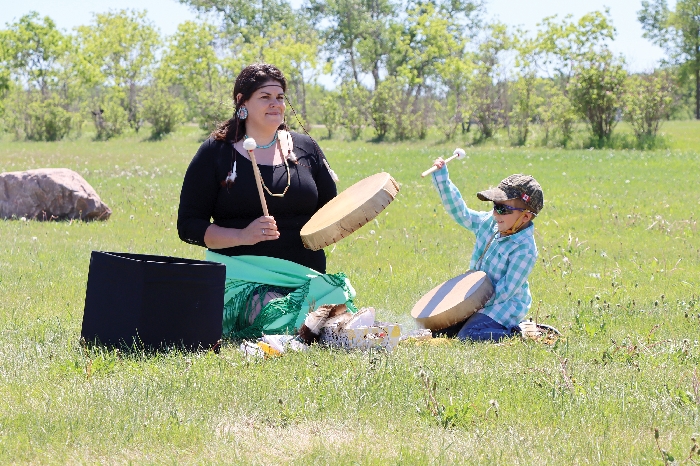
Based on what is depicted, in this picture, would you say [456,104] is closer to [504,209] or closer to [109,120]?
[109,120]

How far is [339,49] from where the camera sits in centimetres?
5138

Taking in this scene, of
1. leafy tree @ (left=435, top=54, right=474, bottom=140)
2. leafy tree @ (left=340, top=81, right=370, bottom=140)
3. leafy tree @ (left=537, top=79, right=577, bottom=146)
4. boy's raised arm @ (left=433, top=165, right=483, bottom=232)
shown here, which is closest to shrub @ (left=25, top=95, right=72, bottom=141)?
leafy tree @ (left=340, top=81, right=370, bottom=140)

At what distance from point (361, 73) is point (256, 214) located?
1834 inches

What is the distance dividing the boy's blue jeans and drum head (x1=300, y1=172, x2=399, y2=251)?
0.85m

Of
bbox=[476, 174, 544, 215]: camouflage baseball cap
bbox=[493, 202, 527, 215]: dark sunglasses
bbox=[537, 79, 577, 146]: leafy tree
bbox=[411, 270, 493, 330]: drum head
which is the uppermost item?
bbox=[537, 79, 577, 146]: leafy tree

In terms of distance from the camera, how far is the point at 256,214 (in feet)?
17.3

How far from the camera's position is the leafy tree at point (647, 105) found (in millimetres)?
23484

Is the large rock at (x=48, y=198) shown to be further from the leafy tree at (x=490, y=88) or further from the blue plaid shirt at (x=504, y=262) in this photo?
the leafy tree at (x=490, y=88)

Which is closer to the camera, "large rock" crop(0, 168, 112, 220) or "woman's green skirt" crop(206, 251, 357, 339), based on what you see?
"woman's green skirt" crop(206, 251, 357, 339)

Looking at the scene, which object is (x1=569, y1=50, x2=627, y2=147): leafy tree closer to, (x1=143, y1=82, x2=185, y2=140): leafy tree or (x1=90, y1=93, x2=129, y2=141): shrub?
(x1=143, y1=82, x2=185, y2=140): leafy tree

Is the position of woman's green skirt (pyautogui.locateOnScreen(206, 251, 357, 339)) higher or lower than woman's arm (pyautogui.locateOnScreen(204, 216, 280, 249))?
lower

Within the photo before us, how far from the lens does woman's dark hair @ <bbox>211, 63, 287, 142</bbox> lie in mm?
5184

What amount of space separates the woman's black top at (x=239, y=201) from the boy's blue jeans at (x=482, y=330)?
97cm

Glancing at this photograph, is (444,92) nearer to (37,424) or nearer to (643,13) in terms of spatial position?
(643,13)
